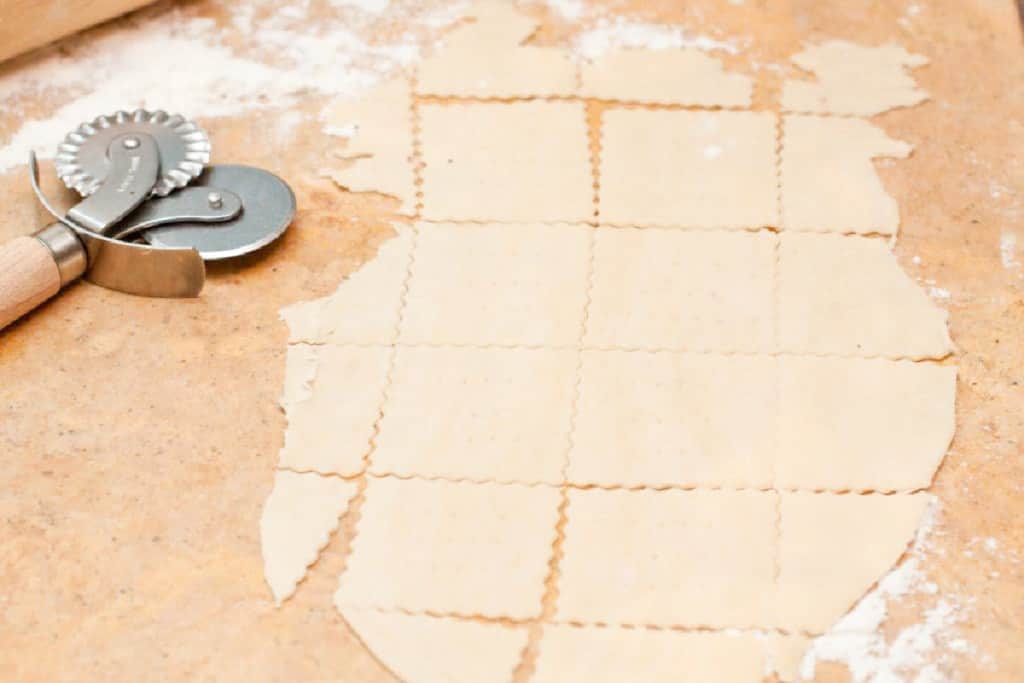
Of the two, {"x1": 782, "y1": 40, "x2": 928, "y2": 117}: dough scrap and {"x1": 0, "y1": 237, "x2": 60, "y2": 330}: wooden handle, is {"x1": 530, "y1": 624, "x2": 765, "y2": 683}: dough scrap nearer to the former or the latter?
{"x1": 0, "y1": 237, "x2": 60, "y2": 330}: wooden handle

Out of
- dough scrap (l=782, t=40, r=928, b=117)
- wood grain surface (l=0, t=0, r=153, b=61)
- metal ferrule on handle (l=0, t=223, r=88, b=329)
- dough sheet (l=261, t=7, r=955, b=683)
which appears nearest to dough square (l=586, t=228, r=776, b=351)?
dough sheet (l=261, t=7, r=955, b=683)

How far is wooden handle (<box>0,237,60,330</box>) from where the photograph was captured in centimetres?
162

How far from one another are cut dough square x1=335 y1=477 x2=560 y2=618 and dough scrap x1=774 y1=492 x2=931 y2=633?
10.9 inches

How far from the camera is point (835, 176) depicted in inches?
74.5

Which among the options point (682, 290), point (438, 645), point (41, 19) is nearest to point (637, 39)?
point (682, 290)

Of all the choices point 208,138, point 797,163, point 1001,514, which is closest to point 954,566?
point 1001,514

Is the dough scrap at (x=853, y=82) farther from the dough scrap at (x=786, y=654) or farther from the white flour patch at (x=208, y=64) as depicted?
the dough scrap at (x=786, y=654)

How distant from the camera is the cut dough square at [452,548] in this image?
1.41 meters

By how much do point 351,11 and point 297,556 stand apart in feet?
3.57

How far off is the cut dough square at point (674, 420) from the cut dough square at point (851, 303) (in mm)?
94

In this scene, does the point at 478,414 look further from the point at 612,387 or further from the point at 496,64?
the point at 496,64

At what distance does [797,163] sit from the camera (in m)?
1.91

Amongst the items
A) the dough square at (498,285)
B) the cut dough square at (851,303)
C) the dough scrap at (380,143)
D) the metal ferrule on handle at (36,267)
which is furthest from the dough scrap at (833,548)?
the metal ferrule on handle at (36,267)

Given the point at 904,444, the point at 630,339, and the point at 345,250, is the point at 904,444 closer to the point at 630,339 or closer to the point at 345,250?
the point at 630,339
